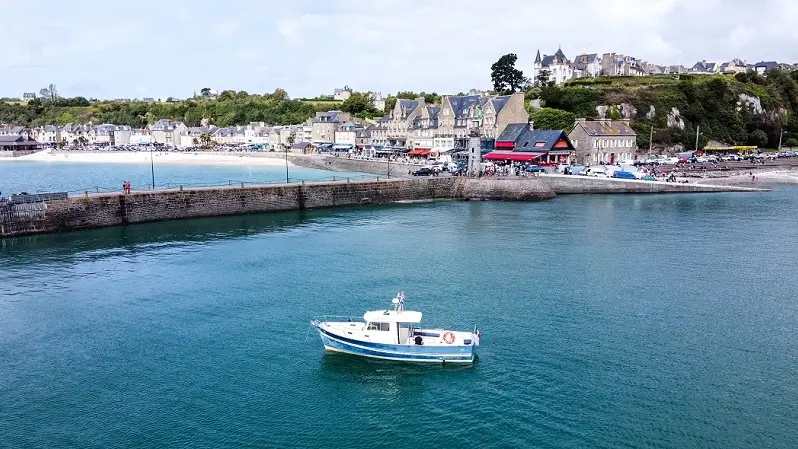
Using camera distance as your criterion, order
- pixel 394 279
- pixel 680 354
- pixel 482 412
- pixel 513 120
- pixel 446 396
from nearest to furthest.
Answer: pixel 482 412, pixel 446 396, pixel 680 354, pixel 394 279, pixel 513 120

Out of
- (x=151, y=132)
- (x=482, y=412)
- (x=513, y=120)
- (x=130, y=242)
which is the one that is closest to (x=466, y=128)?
(x=513, y=120)

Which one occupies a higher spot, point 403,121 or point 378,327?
point 403,121

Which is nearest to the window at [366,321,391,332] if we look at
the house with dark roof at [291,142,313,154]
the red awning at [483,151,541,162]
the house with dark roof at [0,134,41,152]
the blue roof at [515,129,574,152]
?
the red awning at [483,151,541,162]

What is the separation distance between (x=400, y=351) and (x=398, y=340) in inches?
18.5

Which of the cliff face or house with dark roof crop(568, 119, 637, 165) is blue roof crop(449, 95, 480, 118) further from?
house with dark roof crop(568, 119, 637, 165)

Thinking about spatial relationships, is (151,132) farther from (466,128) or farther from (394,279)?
(394,279)

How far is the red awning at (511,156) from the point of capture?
3310 inches

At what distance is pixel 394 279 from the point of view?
35312mm

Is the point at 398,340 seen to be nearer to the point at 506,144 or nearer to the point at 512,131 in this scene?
the point at 506,144

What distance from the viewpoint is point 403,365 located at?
981 inches

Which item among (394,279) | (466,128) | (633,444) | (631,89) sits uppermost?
(631,89)

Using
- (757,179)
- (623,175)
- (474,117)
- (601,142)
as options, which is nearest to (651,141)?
(601,142)

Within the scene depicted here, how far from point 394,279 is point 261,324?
9.54 m

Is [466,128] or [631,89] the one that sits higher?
[631,89]
